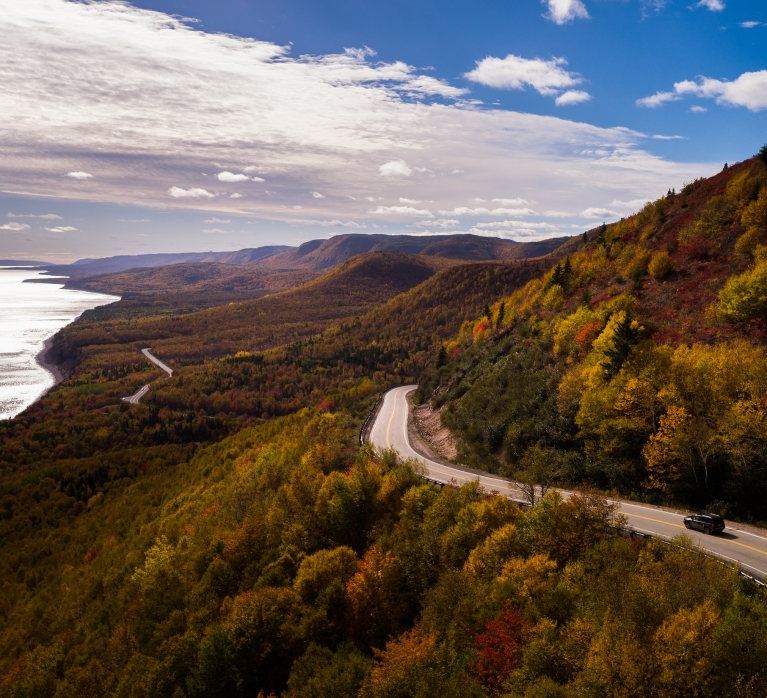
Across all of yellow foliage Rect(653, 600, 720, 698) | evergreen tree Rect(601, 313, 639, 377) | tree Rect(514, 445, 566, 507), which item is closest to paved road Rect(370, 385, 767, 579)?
tree Rect(514, 445, 566, 507)

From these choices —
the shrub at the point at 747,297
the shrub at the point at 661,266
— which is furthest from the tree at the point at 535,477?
the shrub at the point at 661,266

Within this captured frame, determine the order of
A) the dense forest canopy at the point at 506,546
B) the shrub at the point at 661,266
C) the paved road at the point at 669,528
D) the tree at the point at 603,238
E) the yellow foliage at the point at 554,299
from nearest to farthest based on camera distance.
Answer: the dense forest canopy at the point at 506,546 → the paved road at the point at 669,528 → the shrub at the point at 661,266 → the yellow foliage at the point at 554,299 → the tree at the point at 603,238

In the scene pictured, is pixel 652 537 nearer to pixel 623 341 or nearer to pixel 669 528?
pixel 669 528

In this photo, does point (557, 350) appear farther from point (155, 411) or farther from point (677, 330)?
point (155, 411)

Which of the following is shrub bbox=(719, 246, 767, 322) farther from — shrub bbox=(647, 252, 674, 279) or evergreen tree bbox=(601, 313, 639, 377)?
shrub bbox=(647, 252, 674, 279)

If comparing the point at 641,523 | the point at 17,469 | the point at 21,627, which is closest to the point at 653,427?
the point at 641,523

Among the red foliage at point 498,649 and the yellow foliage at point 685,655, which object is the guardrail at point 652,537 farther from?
the red foliage at point 498,649

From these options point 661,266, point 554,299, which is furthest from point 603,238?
point 661,266
